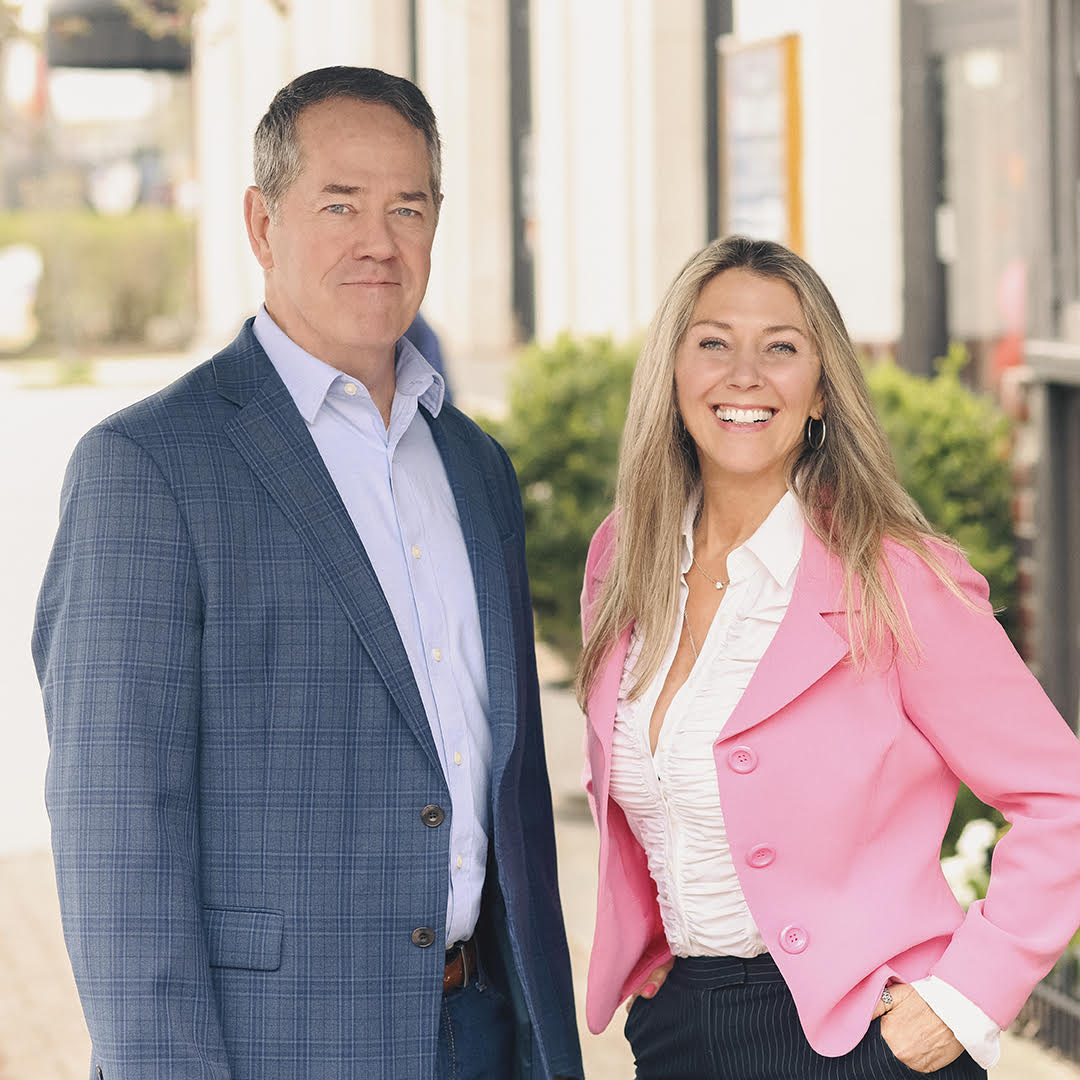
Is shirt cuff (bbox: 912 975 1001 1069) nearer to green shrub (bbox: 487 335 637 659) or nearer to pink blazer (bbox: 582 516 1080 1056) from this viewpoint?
pink blazer (bbox: 582 516 1080 1056)

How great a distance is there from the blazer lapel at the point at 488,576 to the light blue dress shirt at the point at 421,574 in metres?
0.02

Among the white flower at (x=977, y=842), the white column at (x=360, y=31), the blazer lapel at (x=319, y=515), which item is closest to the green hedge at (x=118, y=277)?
the white column at (x=360, y=31)

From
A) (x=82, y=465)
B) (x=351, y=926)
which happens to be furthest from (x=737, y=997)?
(x=82, y=465)

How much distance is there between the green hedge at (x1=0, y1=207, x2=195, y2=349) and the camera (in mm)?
32531

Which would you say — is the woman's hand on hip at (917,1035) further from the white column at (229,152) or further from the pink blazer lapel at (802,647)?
the white column at (229,152)

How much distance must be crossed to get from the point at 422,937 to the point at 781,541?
84 centimetres

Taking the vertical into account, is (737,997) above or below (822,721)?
below

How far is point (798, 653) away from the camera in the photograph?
2.51 m

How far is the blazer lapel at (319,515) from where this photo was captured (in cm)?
238

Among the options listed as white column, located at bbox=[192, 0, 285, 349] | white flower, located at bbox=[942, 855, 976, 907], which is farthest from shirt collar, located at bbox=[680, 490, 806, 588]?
white column, located at bbox=[192, 0, 285, 349]

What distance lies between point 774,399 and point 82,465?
3.52 ft

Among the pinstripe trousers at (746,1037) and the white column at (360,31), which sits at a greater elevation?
the white column at (360,31)

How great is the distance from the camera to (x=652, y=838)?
2.66 meters

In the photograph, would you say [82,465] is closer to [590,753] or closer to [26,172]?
[590,753]
